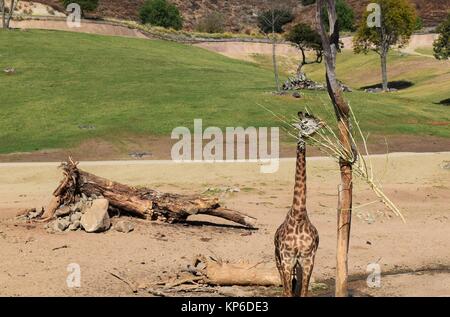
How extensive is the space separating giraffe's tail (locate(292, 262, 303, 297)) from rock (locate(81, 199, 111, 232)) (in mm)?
7336

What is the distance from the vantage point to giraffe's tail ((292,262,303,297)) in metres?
13.8

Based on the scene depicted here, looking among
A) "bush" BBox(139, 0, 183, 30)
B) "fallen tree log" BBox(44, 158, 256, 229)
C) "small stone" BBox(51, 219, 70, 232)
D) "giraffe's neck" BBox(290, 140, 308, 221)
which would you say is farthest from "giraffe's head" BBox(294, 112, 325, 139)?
"bush" BBox(139, 0, 183, 30)

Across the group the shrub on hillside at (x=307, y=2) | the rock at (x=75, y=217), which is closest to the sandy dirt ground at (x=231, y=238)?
the rock at (x=75, y=217)

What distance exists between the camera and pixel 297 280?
46.0 feet

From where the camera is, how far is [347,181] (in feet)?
43.3

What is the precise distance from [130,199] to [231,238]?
3255 millimetres

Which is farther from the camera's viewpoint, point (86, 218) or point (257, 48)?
point (257, 48)

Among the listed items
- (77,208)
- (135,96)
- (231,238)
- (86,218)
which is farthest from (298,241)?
(135,96)

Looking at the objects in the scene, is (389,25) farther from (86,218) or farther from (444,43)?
(86,218)

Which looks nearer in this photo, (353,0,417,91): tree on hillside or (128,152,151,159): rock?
(128,152,151,159): rock

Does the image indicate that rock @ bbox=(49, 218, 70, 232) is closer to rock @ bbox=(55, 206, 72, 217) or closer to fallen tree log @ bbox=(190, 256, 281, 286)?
rock @ bbox=(55, 206, 72, 217)

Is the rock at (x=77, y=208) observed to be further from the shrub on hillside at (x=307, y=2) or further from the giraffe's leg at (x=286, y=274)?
the shrub on hillside at (x=307, y=2)

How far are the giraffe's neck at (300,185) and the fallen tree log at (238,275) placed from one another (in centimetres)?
306
